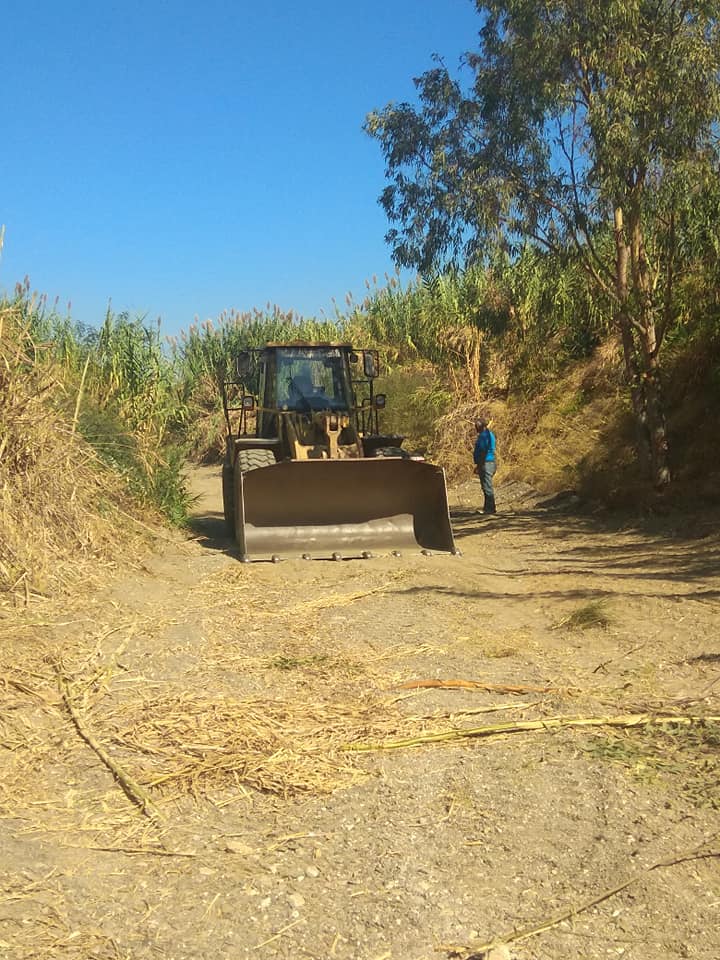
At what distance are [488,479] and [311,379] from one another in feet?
11.4

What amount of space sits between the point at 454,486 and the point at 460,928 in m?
14.4

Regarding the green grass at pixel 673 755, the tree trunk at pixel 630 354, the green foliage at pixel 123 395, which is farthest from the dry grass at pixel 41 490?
the tree trunk at pixel 630 354

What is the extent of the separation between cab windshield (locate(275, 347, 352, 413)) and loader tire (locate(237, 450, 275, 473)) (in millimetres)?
817

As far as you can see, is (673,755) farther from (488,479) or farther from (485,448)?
(488,479)

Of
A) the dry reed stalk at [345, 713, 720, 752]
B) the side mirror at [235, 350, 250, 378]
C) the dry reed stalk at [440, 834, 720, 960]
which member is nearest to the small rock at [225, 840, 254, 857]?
the dry reed stalk at [440, 834, 720, 960]

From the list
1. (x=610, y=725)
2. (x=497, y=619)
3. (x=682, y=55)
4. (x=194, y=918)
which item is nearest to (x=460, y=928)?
(x=194, y=918)

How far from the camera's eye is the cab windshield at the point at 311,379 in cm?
1180

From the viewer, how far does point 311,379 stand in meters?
11.9

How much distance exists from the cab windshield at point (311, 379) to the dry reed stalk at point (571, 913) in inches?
339

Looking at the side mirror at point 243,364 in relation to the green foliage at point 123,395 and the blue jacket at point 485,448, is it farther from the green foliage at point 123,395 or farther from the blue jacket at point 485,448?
the blue jacket at point 485,448

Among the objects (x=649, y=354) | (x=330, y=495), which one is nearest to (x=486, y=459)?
(x=649, y=354)

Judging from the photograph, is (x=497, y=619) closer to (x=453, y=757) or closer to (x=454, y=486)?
(x=453, y=757)

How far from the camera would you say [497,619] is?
7.61 metres

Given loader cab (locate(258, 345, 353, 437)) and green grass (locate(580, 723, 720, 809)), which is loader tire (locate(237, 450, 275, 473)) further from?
green grass (locate(580, 723, 720, 809))
